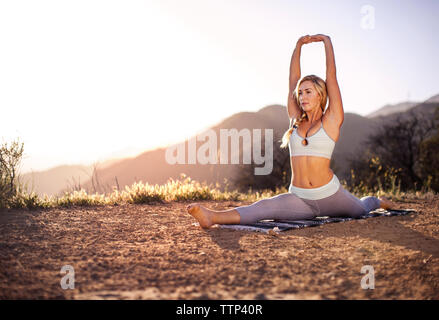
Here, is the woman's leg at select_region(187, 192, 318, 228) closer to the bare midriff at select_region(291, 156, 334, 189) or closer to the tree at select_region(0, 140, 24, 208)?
the bare midriff at select_region(291, 156, 334, 189)

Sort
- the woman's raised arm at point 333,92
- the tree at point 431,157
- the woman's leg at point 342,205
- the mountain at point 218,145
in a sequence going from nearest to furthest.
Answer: the woman's raised arm at point 333,92
the woman's leg at point 342,205
the tree at point 431,157
the mountain at point 218,145

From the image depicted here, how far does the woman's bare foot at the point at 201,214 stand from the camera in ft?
10.6

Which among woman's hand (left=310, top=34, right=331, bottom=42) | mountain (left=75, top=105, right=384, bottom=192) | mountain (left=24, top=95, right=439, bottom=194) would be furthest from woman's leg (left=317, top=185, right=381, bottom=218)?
mountain (left=75, top=105, right=384, bottom=192)

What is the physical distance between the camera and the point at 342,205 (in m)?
3.78

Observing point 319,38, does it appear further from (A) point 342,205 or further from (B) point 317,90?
(A) point 342,205

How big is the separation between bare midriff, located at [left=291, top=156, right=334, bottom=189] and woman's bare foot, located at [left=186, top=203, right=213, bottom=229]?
40.6 inches

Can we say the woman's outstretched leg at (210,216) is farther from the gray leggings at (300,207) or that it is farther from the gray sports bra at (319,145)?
the gray sports bra at (319,145)

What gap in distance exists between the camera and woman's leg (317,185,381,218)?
367 centimetres

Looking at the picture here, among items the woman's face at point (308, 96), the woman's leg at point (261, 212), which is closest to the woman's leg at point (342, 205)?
the woman's leg at point (261, 212)
